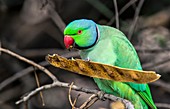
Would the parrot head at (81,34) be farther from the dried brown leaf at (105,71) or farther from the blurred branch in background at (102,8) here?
the blurred branch in background at (102,8)

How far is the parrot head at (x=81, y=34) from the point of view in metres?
2.25

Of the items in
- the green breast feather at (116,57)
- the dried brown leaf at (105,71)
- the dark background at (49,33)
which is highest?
the dark background at (49,33)

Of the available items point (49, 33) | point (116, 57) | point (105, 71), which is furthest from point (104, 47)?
point (49, 33)

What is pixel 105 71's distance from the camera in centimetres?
167

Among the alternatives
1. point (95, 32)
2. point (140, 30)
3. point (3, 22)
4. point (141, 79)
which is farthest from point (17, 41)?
point (141, 79)

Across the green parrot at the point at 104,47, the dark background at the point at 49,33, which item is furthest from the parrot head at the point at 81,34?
the dark background at the point at 49,33

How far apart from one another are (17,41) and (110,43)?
2.14 meters

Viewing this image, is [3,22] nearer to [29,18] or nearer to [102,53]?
[29,18]

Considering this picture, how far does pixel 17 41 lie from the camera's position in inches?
171

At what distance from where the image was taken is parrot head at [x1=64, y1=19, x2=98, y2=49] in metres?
2.25

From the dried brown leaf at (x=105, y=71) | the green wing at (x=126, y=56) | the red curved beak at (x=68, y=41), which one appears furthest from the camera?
the green wing at (x=126, y=56)

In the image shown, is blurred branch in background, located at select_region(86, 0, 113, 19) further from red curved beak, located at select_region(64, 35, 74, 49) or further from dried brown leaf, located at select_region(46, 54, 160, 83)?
dried brown leaf, located at select_region(46, 54, 160, 83)

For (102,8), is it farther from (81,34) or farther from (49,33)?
(81,34)

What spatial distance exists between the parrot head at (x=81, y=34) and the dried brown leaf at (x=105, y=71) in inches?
19.4
